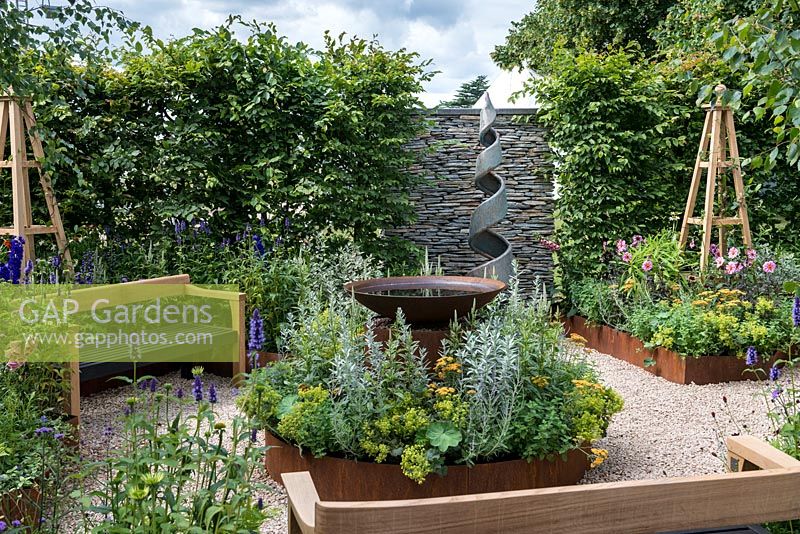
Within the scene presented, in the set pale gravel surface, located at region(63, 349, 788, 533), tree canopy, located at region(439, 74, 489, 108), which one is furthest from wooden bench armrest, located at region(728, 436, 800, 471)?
tree canopy, located at region(439, 74, 489, 108)

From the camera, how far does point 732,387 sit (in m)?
4.96

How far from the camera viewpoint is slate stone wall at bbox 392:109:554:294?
23.5 ft

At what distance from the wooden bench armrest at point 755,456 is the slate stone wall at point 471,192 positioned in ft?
16.9

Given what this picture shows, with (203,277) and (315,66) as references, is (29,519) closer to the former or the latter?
(203,277)

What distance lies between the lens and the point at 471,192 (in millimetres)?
7203

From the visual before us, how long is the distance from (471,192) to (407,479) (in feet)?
15.0

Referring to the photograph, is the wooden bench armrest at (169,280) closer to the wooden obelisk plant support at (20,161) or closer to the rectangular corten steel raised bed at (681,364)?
the wooden obelisk plant support at (20,161)

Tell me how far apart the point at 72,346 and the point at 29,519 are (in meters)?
1.06

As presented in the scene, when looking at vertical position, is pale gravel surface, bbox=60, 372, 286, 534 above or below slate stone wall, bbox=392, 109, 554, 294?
below

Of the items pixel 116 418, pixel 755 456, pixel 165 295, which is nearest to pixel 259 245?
pixel 165 295

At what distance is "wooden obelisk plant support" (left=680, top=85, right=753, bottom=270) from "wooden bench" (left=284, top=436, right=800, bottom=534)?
4.64 meters

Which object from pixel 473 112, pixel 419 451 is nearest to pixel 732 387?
pixel 419 451

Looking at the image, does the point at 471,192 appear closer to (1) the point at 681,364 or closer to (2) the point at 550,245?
(2) the point at 550,245

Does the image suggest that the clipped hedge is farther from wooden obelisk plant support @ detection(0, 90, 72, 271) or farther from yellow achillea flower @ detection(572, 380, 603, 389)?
yellow achillea flower @ detection(572, 380, 603, 389)
